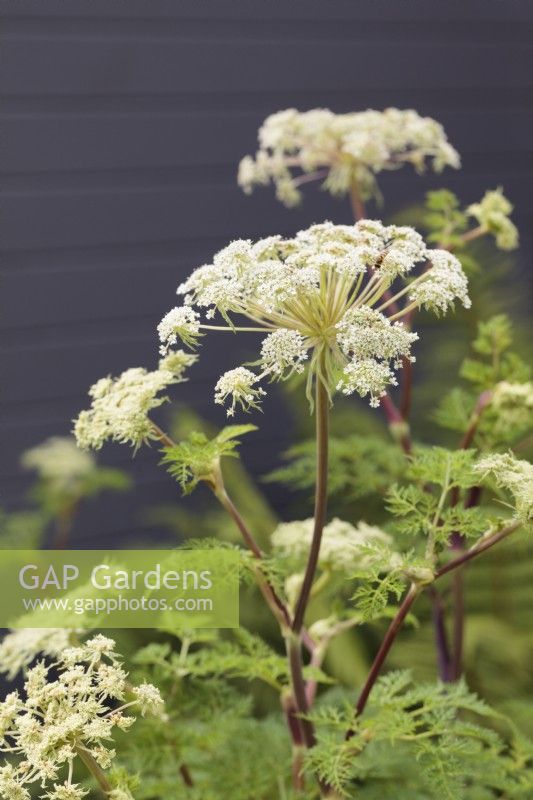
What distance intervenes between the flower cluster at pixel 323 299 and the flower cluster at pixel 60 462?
1.85ft

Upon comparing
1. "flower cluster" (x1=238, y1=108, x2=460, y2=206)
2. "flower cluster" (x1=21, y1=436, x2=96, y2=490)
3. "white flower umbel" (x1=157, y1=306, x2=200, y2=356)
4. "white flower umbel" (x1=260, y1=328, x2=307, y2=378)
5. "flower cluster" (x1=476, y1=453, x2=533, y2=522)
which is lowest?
"flower cluster" (x1=476, y1=453, x2=533, y2=522)

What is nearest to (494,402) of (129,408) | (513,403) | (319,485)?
(513,403)

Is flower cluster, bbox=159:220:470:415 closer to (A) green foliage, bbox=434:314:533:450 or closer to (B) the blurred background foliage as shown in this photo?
(A) green foliage, bbox=434:314:533:450

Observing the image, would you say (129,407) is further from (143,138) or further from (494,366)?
(143,138)

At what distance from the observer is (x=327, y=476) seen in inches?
31.1

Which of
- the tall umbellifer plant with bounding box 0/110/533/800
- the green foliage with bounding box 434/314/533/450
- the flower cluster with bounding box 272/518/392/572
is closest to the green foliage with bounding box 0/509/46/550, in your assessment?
the tall umbellifer plant with bounding box 0/110/533/800

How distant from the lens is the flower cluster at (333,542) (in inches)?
38.3

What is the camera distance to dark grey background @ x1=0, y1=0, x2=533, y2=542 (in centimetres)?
123

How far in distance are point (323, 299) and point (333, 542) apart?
0.35 metres

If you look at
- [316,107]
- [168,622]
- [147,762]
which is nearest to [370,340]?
[168,622]

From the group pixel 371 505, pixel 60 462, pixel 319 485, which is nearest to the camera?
pixel 319 485

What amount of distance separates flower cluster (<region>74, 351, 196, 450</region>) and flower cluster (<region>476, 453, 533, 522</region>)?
271 millimetres

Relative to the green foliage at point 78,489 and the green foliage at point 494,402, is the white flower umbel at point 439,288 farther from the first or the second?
the green foliage at point 78,489

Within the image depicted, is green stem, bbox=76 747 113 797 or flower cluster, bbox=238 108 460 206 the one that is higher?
flower cluster, bbox=238 108 460 206
